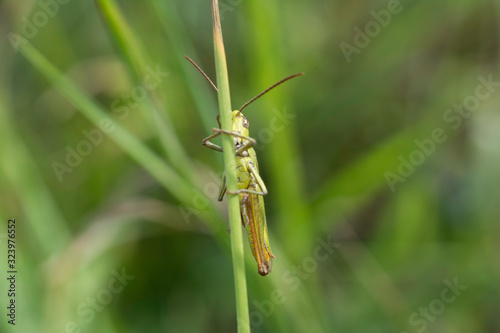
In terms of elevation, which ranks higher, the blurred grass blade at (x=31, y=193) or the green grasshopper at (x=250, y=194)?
the blurred grass blade at (x=31, y=193)

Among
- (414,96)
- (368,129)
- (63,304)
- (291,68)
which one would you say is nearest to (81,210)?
(63,304)

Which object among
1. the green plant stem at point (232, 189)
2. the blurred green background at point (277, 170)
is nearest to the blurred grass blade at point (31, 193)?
the blurred green background at point (277, 170)

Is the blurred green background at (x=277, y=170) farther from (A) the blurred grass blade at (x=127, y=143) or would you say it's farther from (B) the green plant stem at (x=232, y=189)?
(B) the green plant stem at (x=232, y=189)

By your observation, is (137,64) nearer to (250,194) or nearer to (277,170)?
(250,194)

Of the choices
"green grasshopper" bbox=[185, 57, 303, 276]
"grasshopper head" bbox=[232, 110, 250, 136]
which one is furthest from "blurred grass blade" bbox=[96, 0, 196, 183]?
"grasshopper head" bbox=[232, 110, 250, 136]

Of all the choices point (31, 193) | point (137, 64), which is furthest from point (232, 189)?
point (31, 193)

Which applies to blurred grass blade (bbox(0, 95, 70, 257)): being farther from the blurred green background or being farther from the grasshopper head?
the grasshopper head
